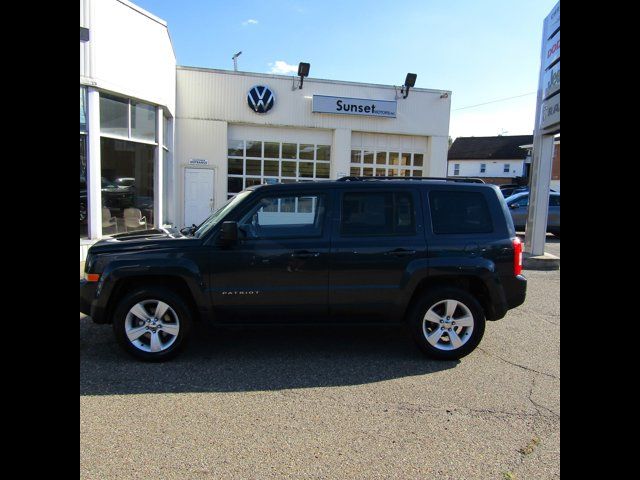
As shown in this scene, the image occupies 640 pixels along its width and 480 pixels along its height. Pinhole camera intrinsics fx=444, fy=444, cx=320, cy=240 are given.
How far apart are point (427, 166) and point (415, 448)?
48.7 ft

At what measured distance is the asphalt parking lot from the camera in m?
2.81

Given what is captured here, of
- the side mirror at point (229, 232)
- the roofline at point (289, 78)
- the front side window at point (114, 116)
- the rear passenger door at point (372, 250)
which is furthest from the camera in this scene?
the roofline at point (289, 78)

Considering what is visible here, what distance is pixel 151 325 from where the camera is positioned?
4.44 meters

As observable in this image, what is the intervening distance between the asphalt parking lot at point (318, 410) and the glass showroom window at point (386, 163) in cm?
1175

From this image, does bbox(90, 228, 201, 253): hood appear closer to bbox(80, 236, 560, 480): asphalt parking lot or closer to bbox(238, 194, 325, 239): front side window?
bbox(238, 194, 325, 239): front side window

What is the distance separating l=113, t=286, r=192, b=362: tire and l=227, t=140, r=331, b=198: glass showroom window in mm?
10884

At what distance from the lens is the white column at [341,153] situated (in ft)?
51.6

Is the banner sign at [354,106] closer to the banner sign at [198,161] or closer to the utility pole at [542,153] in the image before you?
the banner sign at [198,161]

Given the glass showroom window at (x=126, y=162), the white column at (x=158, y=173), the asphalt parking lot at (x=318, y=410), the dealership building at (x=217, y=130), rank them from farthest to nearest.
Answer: the white column at (x=158, y=173) → the dealership building at (x=217, y=130) → the glass showroom window at (x=126, y=162) → the asphalt parking lot at (x=318, y=410)

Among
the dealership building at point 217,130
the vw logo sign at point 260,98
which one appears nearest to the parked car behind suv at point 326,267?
the dealership building at point 217,130

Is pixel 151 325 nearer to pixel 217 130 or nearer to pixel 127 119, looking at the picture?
pixel 127 119

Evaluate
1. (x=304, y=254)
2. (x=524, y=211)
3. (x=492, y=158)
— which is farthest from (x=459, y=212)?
(x=492, y=158)
